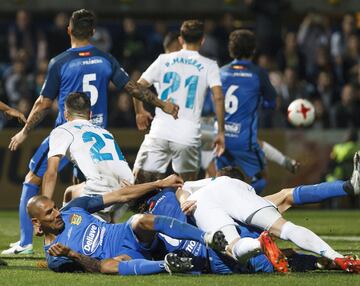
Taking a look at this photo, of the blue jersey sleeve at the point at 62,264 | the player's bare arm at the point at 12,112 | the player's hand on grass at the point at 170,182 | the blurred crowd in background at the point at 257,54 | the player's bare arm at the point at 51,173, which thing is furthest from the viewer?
the blurred crowd in background at the point at 257,54

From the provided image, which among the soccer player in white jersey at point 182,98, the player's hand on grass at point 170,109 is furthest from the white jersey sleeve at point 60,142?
the soccer player in white jersey at point 182,98

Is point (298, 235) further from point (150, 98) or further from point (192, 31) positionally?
point (192, 31)

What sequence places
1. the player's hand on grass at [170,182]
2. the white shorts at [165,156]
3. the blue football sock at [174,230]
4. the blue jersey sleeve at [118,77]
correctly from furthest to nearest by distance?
the white shorts at [165,156], the blue jersey sleeve at [118,77], the player's hand on grass at [170,182], the blue football sock at [174,230]

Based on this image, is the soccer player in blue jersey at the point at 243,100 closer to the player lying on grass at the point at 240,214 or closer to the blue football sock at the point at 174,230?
the player lying on grass at the point at 240,214

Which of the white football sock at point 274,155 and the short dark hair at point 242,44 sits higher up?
the short dark hair at point 242,44

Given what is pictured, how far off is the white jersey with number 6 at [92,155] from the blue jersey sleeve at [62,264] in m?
0.99

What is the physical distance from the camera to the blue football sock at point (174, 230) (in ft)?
28.6

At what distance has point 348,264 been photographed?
879 centimetres

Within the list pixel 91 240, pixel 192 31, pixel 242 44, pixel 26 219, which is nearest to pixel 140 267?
pixel 91 240

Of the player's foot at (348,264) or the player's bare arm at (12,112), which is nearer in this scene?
the player's foot at (348,264)

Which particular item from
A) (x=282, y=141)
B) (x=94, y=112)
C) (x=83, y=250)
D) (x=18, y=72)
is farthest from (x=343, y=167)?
(x=83, y=250)

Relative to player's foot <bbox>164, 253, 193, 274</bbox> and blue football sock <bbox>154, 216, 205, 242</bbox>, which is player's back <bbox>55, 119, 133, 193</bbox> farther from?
player's foot <bbox>164, 253, 193, 274</bbox>

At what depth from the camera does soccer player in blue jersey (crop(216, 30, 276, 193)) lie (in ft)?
44.8

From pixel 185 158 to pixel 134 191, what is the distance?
330cm
